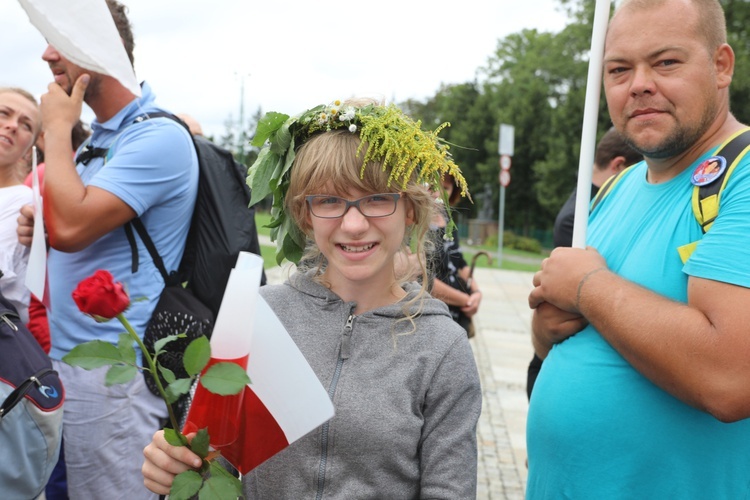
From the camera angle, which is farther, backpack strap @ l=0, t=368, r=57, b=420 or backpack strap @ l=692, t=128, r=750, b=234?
backpack strap @ l=0, t=368, r=57, b=420

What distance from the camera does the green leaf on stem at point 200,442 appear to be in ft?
4.12

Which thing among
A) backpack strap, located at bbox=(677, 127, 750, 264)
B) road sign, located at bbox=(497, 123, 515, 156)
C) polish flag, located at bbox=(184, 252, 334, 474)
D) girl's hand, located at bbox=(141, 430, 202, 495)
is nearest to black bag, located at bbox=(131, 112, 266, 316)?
girl's hand, located at bbox=(141, 430, 202, 495)

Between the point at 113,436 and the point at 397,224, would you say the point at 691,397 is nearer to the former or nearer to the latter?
the point at 397,224

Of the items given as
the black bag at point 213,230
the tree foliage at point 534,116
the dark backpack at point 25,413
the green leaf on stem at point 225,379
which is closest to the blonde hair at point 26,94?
the black bag at point 213,230

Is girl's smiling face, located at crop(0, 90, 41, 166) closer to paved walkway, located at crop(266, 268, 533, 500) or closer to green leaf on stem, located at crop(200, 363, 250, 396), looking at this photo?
paved walkway, located at crop(266, 268, 533, 500)

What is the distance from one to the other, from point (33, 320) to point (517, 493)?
11.3ft

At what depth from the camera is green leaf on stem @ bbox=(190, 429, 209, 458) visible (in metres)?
1.26

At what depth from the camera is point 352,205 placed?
176 centimetres

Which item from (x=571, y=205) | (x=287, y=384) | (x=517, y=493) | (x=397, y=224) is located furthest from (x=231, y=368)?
(x=517, y=493)

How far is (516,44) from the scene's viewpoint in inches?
2018

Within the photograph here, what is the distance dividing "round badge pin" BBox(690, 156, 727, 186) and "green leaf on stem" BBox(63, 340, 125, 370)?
4.60 ft

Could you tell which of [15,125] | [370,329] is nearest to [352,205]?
[370,329]

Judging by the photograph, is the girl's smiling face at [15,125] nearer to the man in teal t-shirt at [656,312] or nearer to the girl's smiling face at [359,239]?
the girl's smiling face at [359,239]

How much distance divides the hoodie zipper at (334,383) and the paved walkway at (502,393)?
372 millimetres
